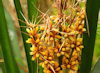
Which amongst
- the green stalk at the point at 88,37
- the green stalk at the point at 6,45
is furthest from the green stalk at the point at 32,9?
the green stalk at the point at 88,37

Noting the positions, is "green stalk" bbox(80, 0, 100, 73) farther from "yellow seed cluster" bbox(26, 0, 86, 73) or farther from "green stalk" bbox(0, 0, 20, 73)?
"green stalk" bbox(0, 0, 20, 73)

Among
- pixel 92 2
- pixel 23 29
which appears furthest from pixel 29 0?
pixel 92 2

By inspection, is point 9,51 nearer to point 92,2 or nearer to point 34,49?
point 34,49

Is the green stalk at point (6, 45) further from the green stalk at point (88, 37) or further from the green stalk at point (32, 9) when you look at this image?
the green stalk at point (88, 37)

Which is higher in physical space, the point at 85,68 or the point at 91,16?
the point at 91,16

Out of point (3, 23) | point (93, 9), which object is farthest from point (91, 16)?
point (3, 23)

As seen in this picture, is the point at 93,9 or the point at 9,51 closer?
the point at 93,9

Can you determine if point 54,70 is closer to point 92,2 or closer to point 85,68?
point 85,68
